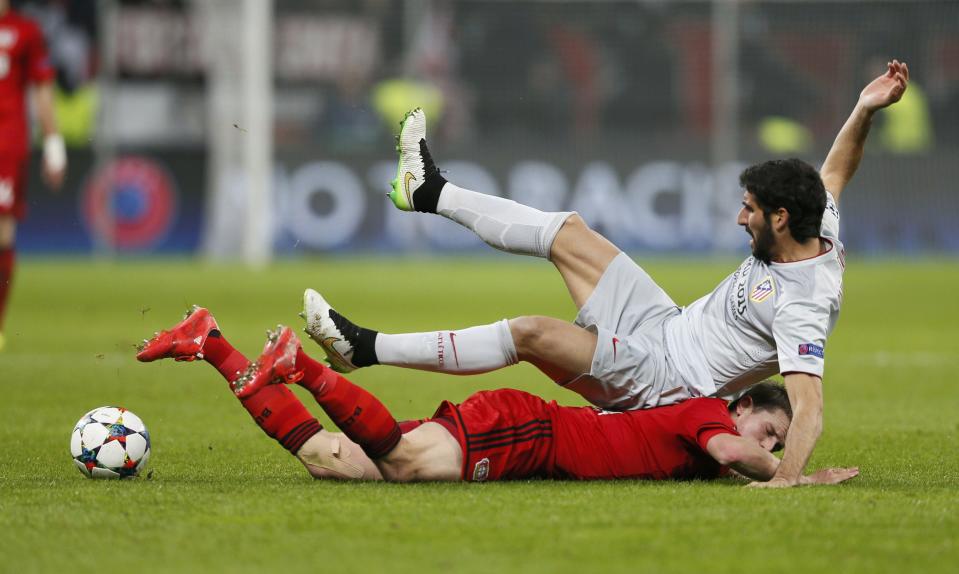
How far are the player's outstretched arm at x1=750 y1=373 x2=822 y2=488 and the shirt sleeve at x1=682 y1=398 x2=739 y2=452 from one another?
0.73 ft

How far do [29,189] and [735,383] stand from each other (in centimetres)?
1781

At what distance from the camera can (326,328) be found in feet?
17.1

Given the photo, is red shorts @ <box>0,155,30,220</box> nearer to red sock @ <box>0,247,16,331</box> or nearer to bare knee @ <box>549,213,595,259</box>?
red sock @ <box>0,247,16,331</box>

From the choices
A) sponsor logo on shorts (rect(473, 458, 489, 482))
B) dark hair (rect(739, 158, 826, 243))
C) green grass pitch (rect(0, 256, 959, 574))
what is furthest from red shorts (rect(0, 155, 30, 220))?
dark hair (rect(739, 158, 826, 243))

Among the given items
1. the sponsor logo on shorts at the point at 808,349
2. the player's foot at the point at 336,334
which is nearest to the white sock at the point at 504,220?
the player's foot at the point at 336,334

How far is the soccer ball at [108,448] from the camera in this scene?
5203 mm

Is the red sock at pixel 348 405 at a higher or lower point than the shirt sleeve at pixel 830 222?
lower

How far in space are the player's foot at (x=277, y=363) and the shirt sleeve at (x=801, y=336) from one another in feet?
5.90

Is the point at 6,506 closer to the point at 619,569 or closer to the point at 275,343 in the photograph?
the point at 275,343

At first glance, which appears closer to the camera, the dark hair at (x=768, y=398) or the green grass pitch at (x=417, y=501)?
the green grass pitch at (x=417, y=501)

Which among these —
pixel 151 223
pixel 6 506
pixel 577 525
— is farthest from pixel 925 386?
pixel 151 223

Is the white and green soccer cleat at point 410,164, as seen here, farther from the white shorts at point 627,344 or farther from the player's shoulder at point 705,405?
the player's shoulder at point 705,405

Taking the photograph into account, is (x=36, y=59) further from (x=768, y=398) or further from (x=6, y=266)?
(x=768, y=398)

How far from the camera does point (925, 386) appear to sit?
915 cm
